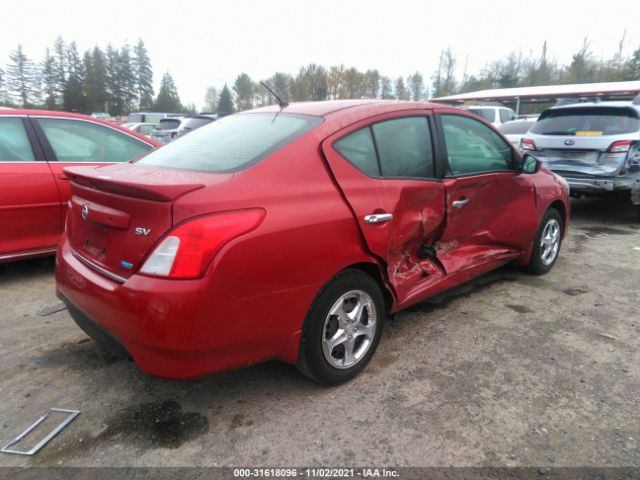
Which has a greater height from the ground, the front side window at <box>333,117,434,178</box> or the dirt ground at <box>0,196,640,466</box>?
the front side window at <box>333,117,434,178</box>

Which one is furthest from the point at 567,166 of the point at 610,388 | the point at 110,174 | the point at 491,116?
the point at 491,116

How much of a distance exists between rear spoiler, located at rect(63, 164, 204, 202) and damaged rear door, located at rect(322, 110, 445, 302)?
834 millimetres

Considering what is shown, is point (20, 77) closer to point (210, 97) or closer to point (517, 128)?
point (210, 97)

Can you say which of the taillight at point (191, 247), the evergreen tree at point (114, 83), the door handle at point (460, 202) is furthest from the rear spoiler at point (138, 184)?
the evergreen tree at point (114, 83)

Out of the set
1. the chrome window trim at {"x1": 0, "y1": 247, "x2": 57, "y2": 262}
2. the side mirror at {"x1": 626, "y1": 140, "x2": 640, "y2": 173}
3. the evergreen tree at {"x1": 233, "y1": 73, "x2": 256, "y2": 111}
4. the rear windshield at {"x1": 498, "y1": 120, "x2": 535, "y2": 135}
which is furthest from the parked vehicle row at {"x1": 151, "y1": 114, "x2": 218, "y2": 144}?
the evergreen tree at {"x1": 233, "y1": 73, "x2": 256, "y2": 111}

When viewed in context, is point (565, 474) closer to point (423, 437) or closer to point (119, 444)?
point (423, 437)

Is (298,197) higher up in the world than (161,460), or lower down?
higher up

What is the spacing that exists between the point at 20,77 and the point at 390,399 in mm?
77139

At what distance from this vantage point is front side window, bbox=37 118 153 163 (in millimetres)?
4461

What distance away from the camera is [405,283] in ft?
9.95

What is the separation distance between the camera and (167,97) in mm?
79000

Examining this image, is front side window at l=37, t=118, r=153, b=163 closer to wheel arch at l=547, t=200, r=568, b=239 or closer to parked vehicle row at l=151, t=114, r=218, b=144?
wheel arch at l=547, t=200, r=568, b=239

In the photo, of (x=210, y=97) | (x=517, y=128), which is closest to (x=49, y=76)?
(x=210, y=97)

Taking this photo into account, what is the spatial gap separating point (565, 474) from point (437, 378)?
830 millimetres
